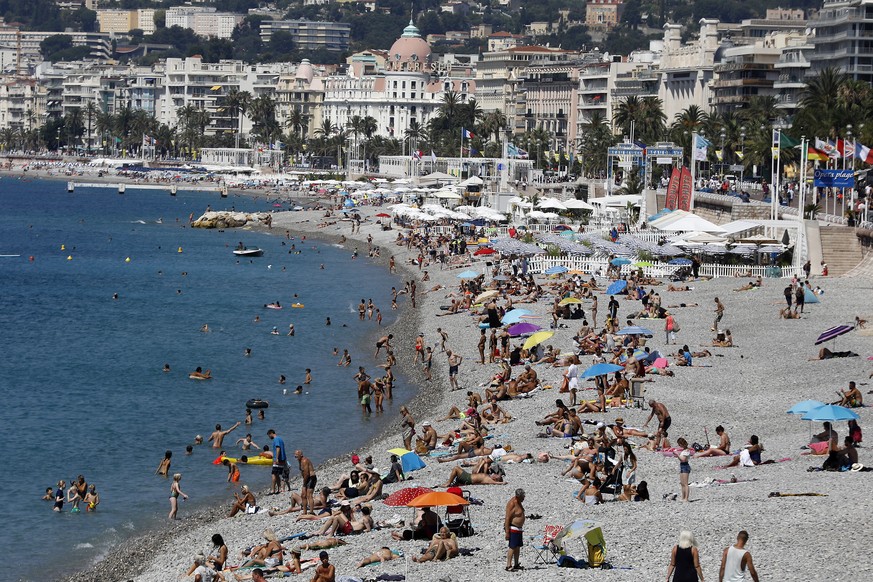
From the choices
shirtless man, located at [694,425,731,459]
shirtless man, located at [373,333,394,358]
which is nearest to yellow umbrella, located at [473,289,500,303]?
shirtless man, located at [373,333,394,358]

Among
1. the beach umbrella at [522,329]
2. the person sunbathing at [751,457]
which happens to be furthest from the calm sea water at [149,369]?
the person sunbathing at [751,457]

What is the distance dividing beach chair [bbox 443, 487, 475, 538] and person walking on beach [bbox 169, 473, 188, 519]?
630 centimetres

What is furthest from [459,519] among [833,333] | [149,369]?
[149,369]

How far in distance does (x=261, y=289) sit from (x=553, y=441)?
121 ft

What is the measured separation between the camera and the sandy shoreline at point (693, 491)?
61.9 feet

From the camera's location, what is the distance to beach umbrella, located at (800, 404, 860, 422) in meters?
23.3

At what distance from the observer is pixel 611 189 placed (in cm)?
7631

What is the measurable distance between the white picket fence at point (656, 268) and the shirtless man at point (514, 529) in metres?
31.0

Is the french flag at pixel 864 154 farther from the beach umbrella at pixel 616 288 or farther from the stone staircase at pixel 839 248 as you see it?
the beach umbrella at pixel 616 288

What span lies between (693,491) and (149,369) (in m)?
23.3

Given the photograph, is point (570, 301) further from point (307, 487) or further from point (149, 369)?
point (307, 487)

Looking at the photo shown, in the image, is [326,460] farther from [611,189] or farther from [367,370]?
[611,189]

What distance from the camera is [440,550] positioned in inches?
788

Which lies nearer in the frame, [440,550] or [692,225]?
[440,550]
